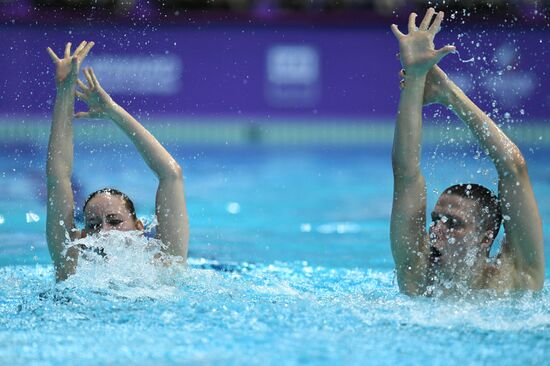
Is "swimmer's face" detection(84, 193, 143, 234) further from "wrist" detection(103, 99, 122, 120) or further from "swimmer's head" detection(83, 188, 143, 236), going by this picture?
"wrist" detection(103, 99, 122, 120)

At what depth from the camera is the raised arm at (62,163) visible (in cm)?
333

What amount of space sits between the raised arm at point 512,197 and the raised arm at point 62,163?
1.26 metres

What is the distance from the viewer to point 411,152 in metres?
2.88

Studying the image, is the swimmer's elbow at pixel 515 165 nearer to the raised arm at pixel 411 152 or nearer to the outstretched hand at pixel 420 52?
the raised arm at pixel 411 152

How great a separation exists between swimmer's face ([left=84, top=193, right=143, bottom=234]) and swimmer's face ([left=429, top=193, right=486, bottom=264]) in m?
1.07

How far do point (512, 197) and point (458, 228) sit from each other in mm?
186

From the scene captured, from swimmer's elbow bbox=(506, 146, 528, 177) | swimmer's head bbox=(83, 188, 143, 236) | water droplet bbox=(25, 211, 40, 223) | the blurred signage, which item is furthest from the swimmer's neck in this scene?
the blurred signage

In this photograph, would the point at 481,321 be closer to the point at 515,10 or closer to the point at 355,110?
the point at 355,110

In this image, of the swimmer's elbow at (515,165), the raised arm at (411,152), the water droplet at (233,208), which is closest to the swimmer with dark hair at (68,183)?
the raised arm at (411,152)

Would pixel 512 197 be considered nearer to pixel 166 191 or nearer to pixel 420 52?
pixel 420 52

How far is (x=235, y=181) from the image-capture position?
7820mm

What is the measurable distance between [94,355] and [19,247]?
2688 millimetres

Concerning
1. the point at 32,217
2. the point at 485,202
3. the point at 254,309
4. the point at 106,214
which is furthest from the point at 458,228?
the point at 32,217

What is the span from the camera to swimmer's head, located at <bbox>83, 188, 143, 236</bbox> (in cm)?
324
